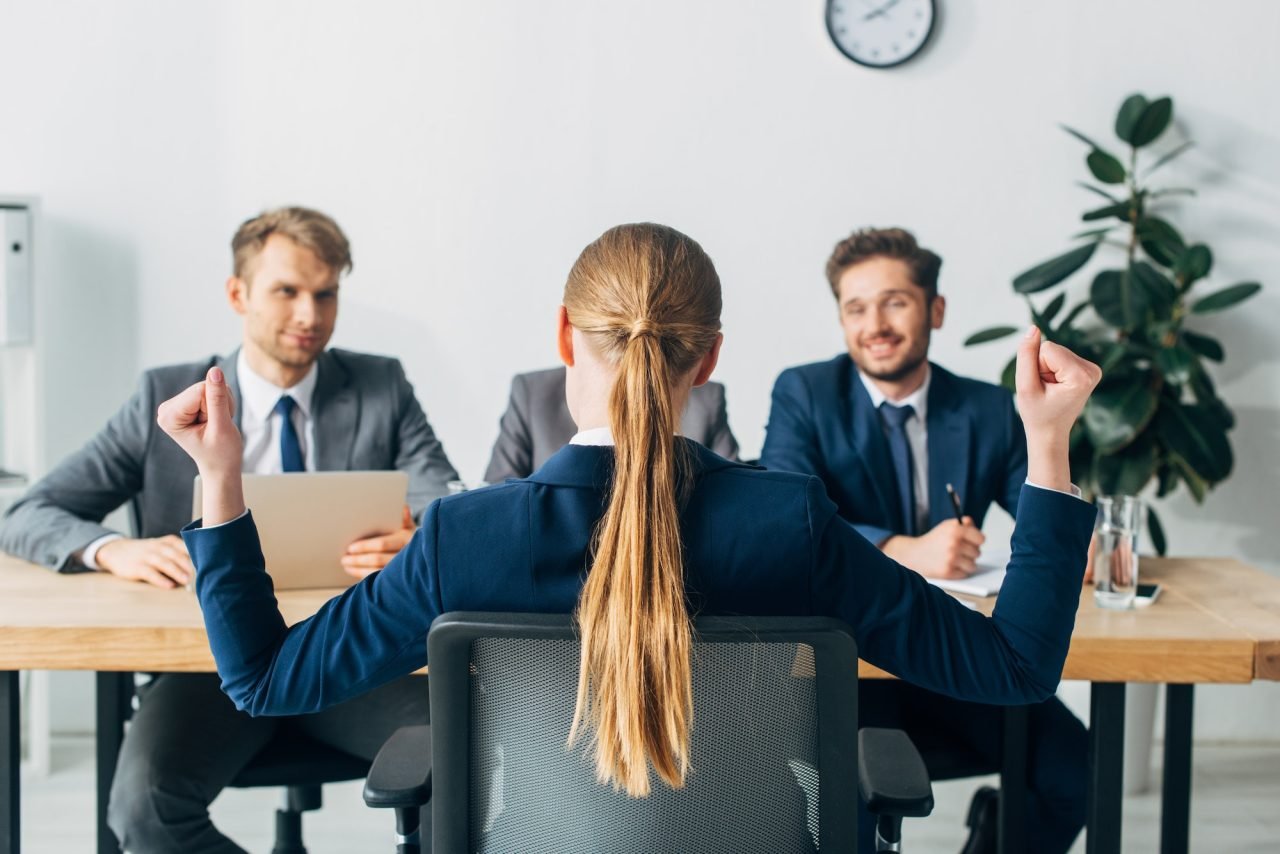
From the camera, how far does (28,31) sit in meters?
3.45

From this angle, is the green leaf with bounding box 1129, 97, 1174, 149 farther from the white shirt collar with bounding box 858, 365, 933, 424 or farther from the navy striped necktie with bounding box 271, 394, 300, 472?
the navy striped necktie with bounding box 271, 394, 300, 472

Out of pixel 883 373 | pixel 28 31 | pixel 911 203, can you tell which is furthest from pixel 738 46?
pixel 28 31

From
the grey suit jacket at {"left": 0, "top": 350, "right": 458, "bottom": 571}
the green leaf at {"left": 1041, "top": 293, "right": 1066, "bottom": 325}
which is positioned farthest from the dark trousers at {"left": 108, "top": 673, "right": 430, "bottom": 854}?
the green leaf at {"left": 1041, "top": 293, "right": 1066, "bottom": 325}

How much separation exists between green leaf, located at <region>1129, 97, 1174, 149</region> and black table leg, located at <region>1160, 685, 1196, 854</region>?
1822mm

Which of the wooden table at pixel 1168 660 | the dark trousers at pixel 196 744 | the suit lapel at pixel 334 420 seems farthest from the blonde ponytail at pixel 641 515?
the suit lapel at pixel 334 420

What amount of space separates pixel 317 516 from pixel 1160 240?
8.04 feet

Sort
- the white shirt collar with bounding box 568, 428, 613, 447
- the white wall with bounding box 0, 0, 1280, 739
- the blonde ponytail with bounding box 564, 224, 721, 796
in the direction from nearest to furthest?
the blonde ponytail with bounding box 564, 224, 721, 796 < the white shirt collar with bounding box 568, 428, 613, 447 < the white wall with bounding box 0, 0, 1280, 739

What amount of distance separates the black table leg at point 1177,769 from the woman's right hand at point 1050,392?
39.1 inches

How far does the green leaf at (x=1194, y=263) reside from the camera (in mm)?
3314

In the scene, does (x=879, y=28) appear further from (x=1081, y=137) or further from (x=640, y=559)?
(x=640, y=559)

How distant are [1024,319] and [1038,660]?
251 centimetres

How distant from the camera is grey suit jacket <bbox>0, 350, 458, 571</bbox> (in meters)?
2.26

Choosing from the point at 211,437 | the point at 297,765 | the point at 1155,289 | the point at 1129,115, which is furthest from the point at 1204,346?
the point at 211,437

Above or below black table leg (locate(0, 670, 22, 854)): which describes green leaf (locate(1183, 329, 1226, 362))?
above
